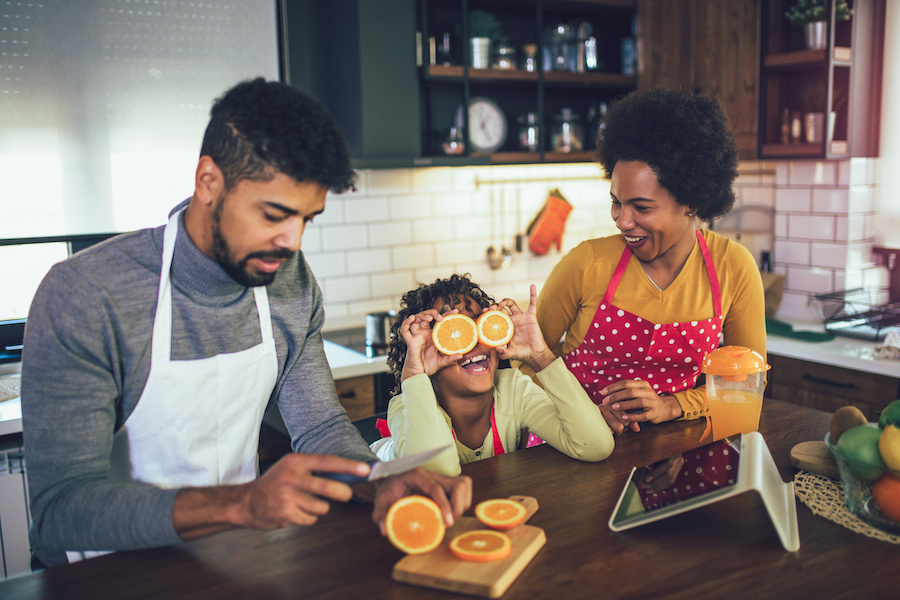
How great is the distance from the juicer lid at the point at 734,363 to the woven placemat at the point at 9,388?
2.26 metres

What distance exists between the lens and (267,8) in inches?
126

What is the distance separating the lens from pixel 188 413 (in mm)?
1396

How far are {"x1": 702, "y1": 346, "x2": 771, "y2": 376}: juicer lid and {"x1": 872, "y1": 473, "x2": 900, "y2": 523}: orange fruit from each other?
1.20ft

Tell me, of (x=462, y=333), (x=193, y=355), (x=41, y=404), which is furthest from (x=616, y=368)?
(x=41, y=404)

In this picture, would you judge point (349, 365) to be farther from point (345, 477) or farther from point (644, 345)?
point (345, 477)

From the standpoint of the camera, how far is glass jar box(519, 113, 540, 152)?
12.1 feet

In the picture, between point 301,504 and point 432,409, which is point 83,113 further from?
point 301,504

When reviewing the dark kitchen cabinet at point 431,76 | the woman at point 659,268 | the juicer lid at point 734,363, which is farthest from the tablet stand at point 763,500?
the dark kitchen cabinet at point 431,76

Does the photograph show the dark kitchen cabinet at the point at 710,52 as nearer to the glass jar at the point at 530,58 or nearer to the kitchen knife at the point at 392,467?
the glass jar at the point at 530,58

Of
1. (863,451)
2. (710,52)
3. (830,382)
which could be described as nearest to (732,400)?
(863,451)

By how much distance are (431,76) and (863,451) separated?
254 centimetres

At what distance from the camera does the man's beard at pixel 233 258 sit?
52.0 inches

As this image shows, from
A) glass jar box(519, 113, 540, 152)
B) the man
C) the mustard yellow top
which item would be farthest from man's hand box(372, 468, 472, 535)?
glass jar box(519, 113, 540, 152)

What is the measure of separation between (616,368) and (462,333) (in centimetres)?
68
